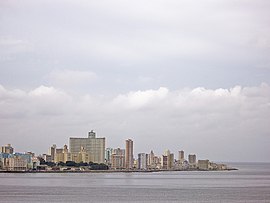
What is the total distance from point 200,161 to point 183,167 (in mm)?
4728

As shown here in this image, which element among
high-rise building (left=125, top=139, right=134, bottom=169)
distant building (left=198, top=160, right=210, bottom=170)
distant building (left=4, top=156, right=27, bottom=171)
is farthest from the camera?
distant building (left=198, top=160, right=210, bottom=170)

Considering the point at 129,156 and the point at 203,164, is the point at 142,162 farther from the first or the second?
the point at 203,164

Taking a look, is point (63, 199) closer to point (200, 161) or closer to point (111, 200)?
point (111, 200)

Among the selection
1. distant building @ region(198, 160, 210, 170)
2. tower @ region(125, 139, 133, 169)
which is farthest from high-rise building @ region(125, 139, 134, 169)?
distant building @ region(198, 160, 210, 170)

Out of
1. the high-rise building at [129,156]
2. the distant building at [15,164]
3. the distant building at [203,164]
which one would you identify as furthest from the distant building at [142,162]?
the distant building at [15,164]

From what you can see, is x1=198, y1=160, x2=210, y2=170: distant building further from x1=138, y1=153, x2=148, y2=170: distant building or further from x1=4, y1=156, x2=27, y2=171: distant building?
x1=4, y1=156, x2=27, y2=171: distant building

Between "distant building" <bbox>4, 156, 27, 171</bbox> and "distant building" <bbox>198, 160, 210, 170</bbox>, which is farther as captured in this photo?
"distant building" <bbox>198, 160, 210, 170</bbox>

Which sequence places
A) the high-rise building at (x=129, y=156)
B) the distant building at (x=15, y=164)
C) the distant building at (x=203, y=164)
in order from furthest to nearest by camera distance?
the distant building at (x=203, y=164) → the high-rise building at (x=129, y=156) → the distant building at (x=15, y=164)

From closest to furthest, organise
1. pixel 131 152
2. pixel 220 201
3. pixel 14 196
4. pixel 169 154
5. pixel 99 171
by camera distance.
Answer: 1. pixel 220 201
2. pixel 14 196
3. pixel 99 171
4. pixel 131 152
5. pixel 169 154

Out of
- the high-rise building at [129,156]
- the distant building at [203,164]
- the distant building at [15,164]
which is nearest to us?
the distant building at [15,164]

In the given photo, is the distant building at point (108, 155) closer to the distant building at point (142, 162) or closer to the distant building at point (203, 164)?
the distant building at point (142, 162)

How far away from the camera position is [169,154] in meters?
137

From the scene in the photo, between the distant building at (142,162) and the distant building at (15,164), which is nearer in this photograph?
the distant building at (15,164)

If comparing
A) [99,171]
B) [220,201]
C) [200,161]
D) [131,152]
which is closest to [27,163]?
[99,171]
